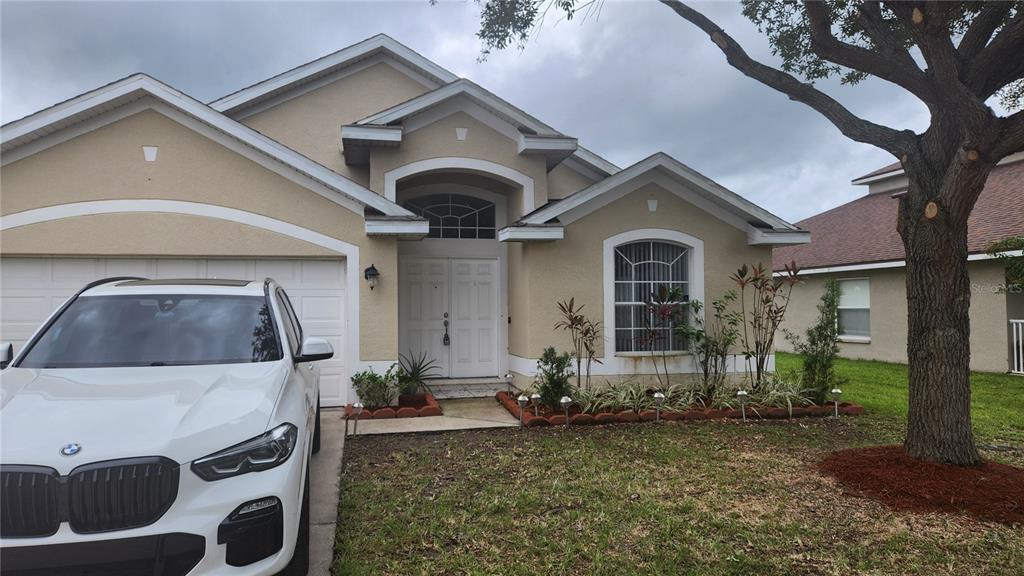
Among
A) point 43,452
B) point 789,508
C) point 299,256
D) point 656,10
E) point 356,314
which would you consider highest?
point 656,10

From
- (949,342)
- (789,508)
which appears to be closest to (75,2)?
(789,508)

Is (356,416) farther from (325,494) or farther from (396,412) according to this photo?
(325,494)

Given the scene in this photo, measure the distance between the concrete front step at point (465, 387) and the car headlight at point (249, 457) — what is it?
6.57m

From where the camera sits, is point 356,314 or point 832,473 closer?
point 832,473

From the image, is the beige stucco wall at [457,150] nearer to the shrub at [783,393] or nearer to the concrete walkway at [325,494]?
the concrete walkway at [325,494]

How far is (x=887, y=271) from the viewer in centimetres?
1542

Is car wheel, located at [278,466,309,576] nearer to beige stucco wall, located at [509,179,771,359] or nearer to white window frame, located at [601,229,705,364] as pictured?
beige stucco wall, located at [509,179,771,359]

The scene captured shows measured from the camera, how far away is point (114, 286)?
470 centimetres

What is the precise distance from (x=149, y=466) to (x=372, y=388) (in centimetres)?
561

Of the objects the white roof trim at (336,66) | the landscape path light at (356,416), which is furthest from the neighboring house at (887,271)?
the landscape path light at (356,416)

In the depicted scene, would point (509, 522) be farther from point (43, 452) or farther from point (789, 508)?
point (43, 452)

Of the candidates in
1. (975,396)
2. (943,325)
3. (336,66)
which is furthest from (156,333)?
(975,396)

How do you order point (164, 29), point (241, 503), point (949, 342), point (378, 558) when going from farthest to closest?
1. point (164, 29)
2. point (949, 342)
3. point (378, 558)
4. point (241, 503)

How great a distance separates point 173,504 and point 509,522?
2547 millimetres
